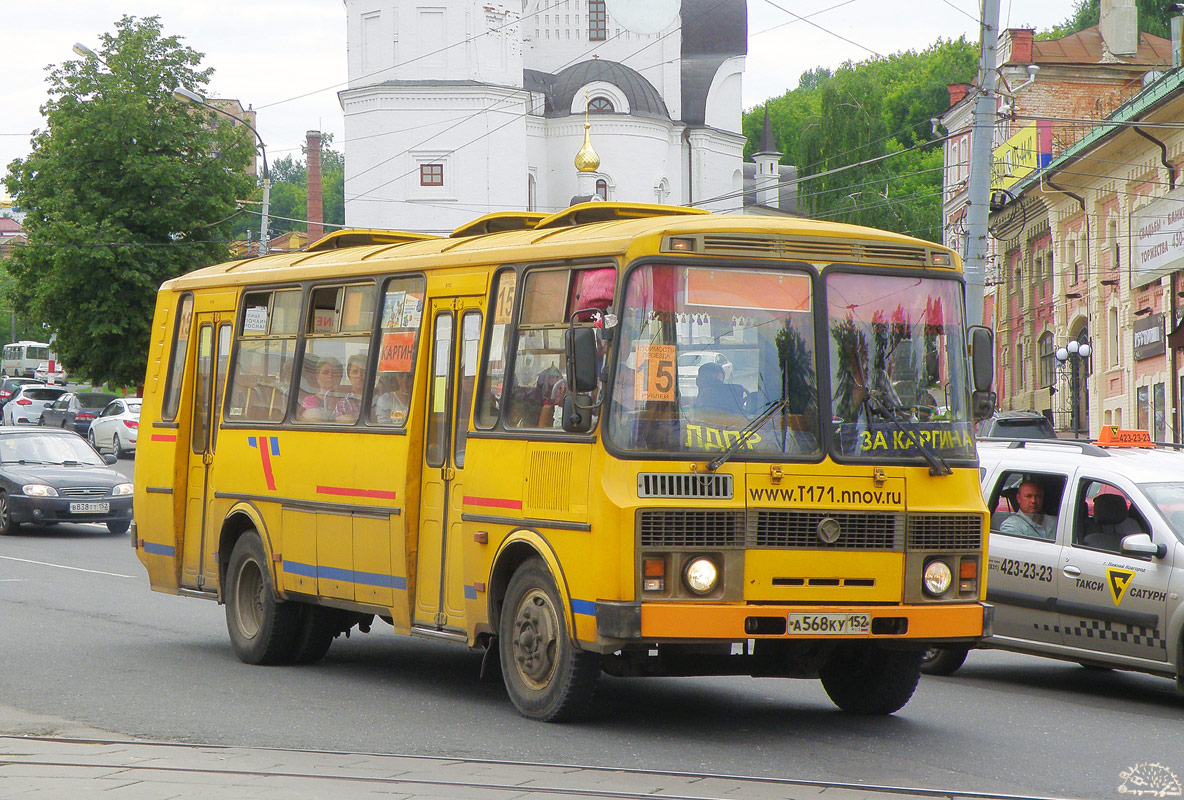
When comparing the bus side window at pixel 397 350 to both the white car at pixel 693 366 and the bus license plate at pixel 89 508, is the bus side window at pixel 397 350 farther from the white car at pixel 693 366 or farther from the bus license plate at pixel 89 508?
the bus license plate at pixel 89 508

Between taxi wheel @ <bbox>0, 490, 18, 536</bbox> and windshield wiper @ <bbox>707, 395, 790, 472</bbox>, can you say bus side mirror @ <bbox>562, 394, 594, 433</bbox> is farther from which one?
taxi wheel @ <bbox>0, 490, 18, 536</bbox>

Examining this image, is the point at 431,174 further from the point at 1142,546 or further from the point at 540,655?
the point at 540,655

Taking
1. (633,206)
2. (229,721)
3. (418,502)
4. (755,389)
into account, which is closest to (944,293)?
(755,389)

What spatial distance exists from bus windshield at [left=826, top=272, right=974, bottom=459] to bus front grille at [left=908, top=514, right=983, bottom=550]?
0.34 meters

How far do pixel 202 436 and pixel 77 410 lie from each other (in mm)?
36562

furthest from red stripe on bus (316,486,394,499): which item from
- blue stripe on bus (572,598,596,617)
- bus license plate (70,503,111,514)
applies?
bus license plate (70,503,111,514)

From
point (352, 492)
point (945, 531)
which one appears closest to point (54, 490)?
point (352, 492)

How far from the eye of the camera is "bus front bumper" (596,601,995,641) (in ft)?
26.7

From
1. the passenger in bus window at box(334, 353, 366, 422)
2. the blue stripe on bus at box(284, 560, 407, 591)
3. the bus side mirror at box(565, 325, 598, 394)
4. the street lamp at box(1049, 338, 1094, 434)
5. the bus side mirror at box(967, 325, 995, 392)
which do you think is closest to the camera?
the bus side mirror at box(565, 325, 598, 394)

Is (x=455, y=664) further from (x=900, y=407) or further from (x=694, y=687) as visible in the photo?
(x=900, y=407)

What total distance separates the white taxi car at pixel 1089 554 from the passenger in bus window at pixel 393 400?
3850mm

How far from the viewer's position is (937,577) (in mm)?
8695

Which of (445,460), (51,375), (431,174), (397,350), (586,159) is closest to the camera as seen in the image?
(445,460)

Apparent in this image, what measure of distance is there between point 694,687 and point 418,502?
2374mm
